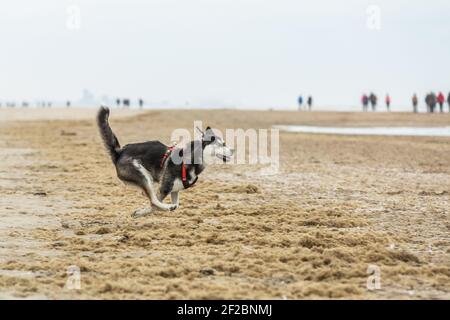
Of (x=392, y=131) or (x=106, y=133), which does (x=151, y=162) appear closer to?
(x=106, y=133)

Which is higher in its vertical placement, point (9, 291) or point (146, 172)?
point (146, 172)

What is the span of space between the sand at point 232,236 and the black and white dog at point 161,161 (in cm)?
65

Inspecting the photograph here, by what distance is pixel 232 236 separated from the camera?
30.4 ft

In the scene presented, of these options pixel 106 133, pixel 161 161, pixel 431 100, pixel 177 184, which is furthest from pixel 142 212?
pixel 431 100

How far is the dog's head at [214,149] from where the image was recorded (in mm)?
9680

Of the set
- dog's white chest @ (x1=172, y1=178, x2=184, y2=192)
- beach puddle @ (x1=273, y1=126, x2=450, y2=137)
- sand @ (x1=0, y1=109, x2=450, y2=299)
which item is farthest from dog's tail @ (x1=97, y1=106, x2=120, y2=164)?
beach puddle @ (x1=273, y1=126, x2=450, y2=137)

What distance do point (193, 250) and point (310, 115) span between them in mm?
60099

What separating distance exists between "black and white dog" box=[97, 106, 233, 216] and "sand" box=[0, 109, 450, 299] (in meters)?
0.65

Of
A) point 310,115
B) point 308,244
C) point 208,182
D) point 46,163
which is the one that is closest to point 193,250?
point 308,244

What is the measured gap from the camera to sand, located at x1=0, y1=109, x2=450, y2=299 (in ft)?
22.1

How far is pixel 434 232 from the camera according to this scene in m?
9.80

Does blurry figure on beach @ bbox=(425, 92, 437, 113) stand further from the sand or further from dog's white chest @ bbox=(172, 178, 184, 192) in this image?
dog's white chest @ bbox=(172, 178, 184, 192)

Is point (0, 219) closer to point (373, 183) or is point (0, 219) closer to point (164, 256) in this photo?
point (164, 256)

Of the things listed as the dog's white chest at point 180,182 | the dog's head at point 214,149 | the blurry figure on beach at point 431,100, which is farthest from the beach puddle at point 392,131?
the dog's white chest at point 180,182
